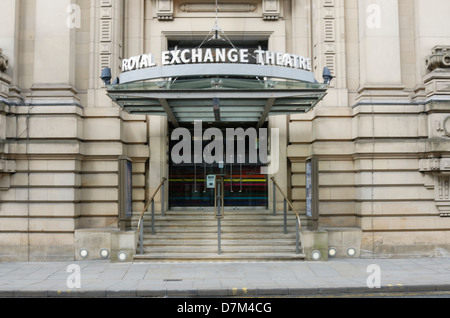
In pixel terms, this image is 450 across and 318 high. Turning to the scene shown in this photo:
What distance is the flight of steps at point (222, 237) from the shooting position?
1234 centimetres

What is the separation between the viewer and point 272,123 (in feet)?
49.6

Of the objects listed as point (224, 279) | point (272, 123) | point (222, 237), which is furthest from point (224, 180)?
point (224, 279)

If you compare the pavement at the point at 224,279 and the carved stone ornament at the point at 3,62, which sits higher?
the carved stone ornament at the point at 3,62

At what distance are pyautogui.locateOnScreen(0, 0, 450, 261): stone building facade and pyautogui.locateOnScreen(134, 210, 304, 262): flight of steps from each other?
1.22 m

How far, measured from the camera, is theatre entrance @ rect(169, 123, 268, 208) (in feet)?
51.7

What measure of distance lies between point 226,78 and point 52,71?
5479 millimetres

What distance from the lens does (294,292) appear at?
9.34 meters

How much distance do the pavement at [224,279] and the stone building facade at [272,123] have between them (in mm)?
1353

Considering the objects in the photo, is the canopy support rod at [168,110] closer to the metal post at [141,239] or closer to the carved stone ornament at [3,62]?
the metal post at [141,239]

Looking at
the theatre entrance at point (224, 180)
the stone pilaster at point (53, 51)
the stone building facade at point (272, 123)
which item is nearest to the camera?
the stone building facade at point (272, 123)

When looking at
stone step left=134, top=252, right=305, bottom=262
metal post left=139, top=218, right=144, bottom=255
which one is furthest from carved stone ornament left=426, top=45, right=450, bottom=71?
metal post left=139, top=218, right=144, bottom=255

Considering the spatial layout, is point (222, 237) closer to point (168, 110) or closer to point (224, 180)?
point (224, 180)

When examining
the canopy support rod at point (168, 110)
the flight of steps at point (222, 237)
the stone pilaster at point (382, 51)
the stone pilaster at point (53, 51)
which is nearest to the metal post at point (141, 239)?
the flight of steps at point (222, 237)

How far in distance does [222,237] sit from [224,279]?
3121mm
